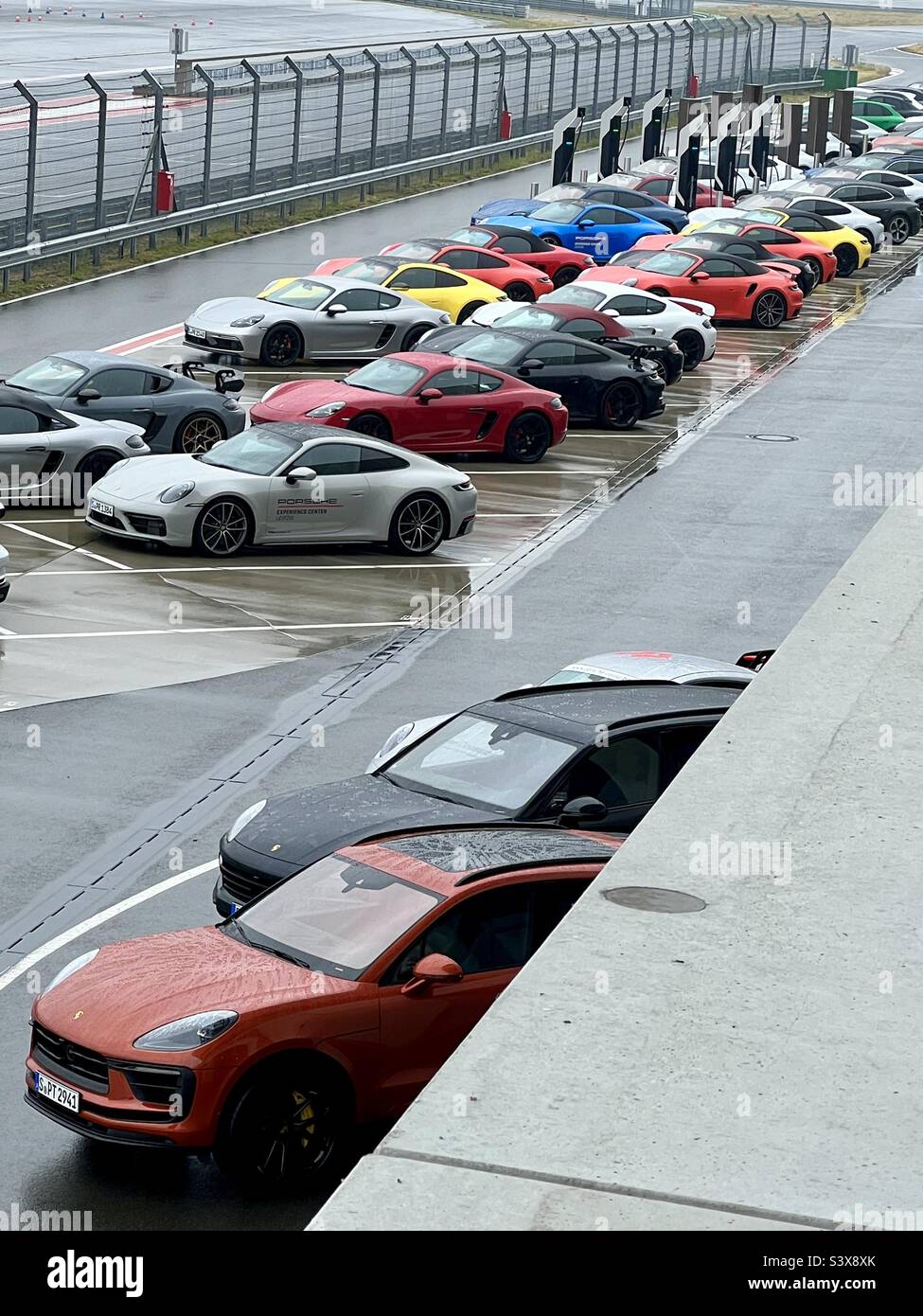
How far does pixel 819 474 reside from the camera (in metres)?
26.1

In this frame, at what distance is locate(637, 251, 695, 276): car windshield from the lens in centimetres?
3541

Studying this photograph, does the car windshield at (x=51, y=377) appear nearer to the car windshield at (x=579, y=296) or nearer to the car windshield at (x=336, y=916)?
the car windshield at (x=579, y=296)

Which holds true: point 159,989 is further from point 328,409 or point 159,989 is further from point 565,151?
point 565,151

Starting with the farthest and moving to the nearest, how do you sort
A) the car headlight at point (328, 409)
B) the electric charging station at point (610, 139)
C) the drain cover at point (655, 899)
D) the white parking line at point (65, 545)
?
1. the electric charging station at point (610, 139)
2. the car headlight at point (328, 409)
3. the white parking line at point (65, 545)
4. the drain cover at point (655, 899)

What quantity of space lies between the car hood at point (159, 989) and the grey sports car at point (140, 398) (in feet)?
42.2

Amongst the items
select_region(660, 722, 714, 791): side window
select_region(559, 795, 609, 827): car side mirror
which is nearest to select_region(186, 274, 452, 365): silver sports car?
select_region(660, 722, 714, 791): side window

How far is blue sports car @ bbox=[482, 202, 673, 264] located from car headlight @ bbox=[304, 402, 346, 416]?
16.6 meters

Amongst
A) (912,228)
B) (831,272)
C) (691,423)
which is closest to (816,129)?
(912,228)

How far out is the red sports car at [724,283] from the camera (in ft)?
115

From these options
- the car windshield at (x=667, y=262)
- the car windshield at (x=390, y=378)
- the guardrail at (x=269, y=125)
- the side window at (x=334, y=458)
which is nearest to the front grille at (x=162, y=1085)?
the side window at (x=334, y=458)

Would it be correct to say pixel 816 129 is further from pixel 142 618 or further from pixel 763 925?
pixel 763 925

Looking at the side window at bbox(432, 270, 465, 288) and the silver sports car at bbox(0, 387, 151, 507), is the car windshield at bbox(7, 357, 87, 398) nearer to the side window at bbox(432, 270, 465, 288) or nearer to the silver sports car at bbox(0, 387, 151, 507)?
the silver sports car at bbox(0, 387, 151, 507)

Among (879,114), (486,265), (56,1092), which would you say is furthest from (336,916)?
(879,114)

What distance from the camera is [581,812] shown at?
38.4 ft
